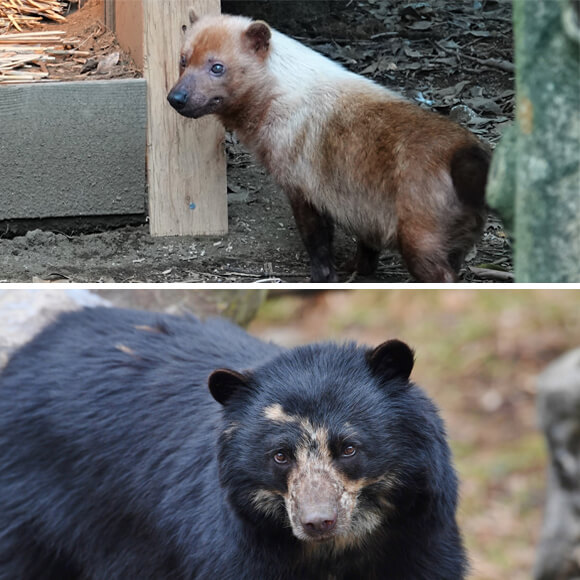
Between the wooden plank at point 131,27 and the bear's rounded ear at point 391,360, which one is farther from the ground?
the wooden plank at point 131,27

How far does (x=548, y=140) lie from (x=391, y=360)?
90 centimetres

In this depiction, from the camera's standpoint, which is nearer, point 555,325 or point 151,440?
point 151,440

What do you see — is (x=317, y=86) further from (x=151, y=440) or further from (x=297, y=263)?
(x=151, y=440)

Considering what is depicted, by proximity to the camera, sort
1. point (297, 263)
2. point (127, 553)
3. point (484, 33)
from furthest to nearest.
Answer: point (484, 33) → point (297, 263) → point (127, 553)

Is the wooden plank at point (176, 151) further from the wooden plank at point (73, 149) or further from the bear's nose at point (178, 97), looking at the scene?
the bear's nose at point (178, 97)

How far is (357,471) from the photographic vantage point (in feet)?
9.70

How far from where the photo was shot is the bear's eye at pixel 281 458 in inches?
116

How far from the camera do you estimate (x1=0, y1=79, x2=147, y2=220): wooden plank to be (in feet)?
20.6

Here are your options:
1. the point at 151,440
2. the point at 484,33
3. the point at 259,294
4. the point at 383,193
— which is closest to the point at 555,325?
the point at 383,193

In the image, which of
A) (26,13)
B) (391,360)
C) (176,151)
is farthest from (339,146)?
(26,13)

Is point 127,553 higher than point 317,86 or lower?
lower

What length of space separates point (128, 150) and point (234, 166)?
3.47ft

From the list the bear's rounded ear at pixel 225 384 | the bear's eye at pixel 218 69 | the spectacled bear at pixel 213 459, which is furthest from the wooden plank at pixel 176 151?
the bear's rounded ear at pixel 225 384

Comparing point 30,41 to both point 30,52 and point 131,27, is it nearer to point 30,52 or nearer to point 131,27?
point 30,52
